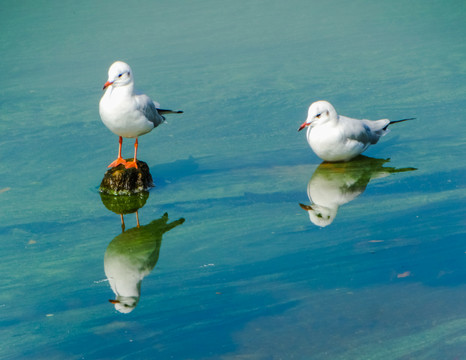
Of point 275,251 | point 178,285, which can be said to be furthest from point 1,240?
point 275,251

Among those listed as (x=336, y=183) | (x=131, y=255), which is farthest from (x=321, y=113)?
(x=131, y=255)

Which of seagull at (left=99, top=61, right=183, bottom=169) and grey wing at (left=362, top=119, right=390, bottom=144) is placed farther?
grey wing at (left=362, top=119, right=390, bottom=144)

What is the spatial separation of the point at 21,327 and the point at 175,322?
0.60 meters

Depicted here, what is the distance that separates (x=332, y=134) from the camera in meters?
3.97

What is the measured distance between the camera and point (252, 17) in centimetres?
711

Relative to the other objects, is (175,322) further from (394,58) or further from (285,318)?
(394,58)

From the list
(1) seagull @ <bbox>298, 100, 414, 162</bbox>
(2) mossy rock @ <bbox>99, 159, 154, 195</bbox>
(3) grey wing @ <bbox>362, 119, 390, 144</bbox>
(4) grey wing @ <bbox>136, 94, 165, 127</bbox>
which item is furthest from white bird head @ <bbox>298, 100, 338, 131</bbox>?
(2) mossy rock @ <bbox>99, 159, 154, 195</bbox>

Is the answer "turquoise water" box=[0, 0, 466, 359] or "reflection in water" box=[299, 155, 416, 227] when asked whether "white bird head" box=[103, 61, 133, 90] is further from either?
"reflection in water" box=[299, 155, 416, 227]

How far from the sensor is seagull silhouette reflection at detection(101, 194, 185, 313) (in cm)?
298

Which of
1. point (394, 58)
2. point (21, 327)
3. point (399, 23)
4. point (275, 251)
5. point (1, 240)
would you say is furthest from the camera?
point (399, 23)

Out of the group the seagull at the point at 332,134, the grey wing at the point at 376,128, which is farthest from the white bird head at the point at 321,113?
the grey wing at the point at 376,128

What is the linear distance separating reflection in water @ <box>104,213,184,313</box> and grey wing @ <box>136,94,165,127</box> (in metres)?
0.55

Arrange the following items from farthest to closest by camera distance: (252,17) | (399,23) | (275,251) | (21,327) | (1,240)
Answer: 1. (252,17)
2. (399,23)
3. (1,240)
4. (275,251)
5. (21,327)

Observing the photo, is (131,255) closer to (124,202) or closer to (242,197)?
(124,202)
